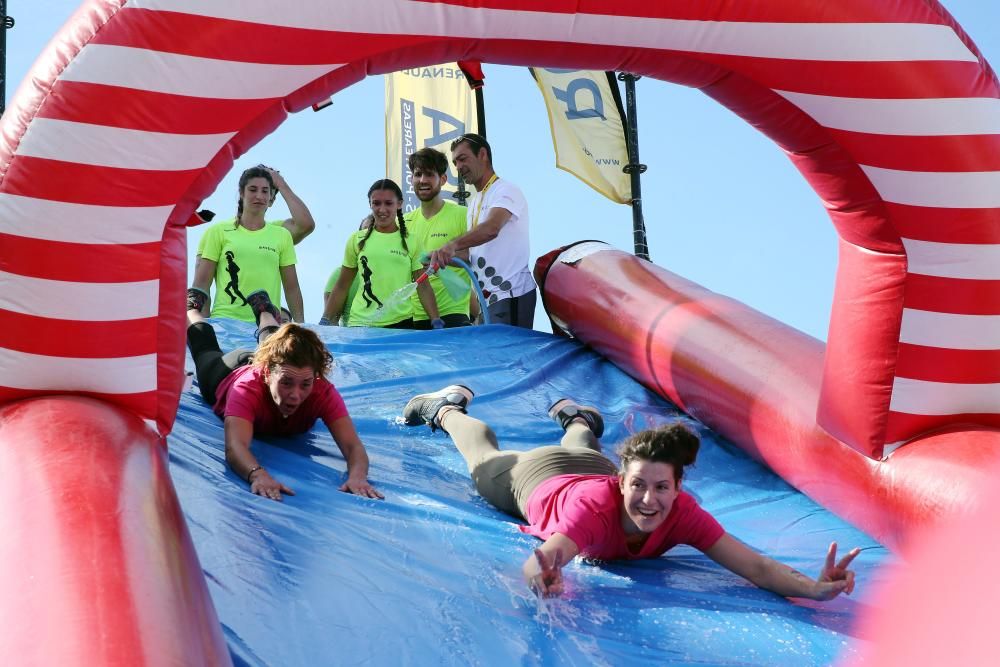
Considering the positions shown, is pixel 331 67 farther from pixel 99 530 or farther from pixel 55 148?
pixel 99 530

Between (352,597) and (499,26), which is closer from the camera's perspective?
(352,597)

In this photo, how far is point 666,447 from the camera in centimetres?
264

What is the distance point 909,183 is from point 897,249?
20cm

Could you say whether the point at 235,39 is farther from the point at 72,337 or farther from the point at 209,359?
the point at 209,359

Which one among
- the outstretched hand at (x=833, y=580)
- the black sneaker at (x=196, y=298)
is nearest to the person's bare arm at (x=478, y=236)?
the black sneaker at (x=196, y=298)

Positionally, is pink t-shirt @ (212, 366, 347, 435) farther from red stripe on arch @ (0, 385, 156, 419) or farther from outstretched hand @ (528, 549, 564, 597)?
outstretched hand @ (528, 549, 564, 597)

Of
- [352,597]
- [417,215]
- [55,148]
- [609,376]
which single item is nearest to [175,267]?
[55,148]

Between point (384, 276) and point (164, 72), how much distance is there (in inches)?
132

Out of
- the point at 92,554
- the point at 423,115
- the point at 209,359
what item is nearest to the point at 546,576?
the point at 92,554

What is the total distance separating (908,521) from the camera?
2.93 m

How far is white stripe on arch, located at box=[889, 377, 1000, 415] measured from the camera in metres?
3.00

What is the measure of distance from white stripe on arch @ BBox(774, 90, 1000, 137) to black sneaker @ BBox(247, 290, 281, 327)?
2.88 meters

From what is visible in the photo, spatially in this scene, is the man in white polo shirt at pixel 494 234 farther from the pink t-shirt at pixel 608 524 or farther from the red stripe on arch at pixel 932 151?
the red stripe on arch at pixel 932 151

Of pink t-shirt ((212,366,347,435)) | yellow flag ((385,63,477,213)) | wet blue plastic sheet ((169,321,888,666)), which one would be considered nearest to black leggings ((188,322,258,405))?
wet blue plastic sheet ((169,321,888,666))
